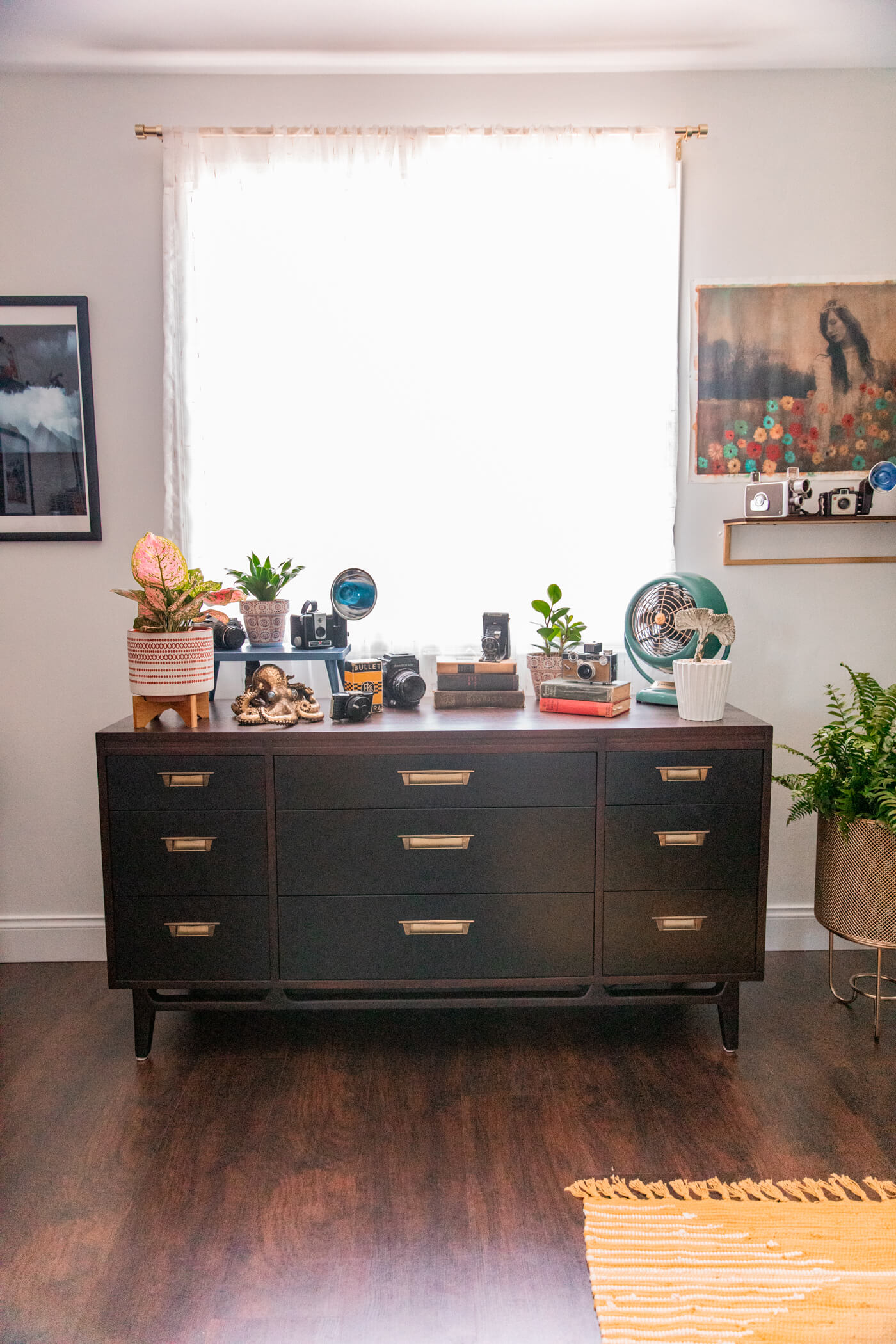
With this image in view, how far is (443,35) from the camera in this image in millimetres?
2293

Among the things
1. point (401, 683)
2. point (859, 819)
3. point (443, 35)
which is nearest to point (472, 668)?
point (401, 683)

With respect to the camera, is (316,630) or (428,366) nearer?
(316,630)

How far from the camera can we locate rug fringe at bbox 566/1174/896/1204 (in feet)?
5.31

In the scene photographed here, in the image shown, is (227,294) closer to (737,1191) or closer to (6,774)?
(6,774)

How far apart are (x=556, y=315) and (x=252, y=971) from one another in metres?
1.92

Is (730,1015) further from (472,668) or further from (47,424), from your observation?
(47,424)

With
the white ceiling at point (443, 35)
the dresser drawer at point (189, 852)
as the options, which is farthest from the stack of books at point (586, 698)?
the white ceiling at point (443, 35)

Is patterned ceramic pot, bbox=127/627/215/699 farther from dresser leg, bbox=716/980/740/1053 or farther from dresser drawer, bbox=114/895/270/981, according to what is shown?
dresser leg, bbox=716/980/740/1053

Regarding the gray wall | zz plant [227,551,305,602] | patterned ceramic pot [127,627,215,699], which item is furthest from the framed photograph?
patterned ceramic pot [127,627,215,699]

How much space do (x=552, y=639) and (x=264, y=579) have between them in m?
0.79

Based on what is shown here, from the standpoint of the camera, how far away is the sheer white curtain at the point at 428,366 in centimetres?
244

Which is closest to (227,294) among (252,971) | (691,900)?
(252,971)

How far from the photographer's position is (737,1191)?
64.4 inches

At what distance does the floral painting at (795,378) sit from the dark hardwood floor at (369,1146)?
1.53m
